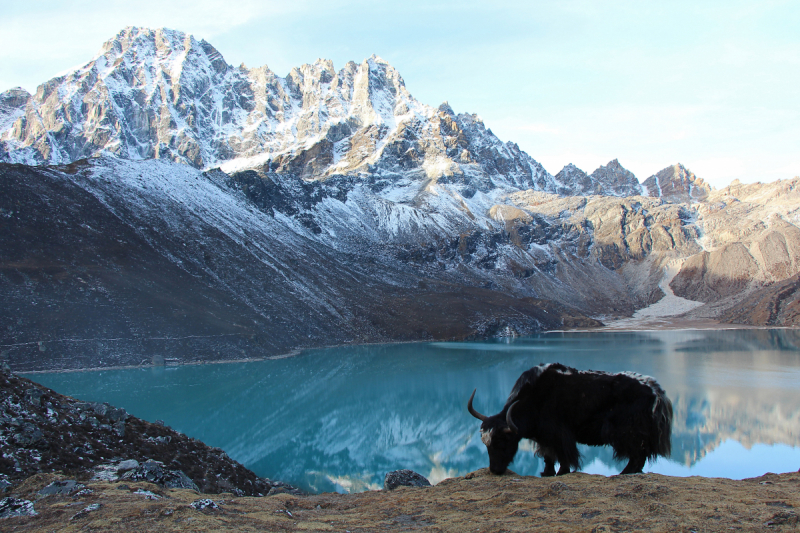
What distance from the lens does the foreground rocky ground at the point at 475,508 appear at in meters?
7.49

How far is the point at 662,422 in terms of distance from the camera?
34.6 feet

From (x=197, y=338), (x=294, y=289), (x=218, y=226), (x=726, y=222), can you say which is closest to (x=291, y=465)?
(x=197, y=338)

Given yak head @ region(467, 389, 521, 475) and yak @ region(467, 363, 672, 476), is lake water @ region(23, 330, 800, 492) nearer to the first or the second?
yak @ region(467, 363, 672, 476)

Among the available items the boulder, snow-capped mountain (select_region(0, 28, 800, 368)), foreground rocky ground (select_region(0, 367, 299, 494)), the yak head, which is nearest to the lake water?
the boulder

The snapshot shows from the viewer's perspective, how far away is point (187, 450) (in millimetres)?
16328

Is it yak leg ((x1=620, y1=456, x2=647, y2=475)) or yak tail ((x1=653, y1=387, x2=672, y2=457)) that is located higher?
yak tail ((x1=653, y1=387, x2=672, y2=457))

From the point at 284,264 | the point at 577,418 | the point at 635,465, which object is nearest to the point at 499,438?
the point at 577,418

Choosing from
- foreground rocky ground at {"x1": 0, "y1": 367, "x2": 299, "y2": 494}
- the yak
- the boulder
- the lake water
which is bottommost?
the lake water

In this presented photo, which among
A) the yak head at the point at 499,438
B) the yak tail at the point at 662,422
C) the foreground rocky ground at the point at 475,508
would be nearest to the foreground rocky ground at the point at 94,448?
the foreground rocky ground at the point at 475,508

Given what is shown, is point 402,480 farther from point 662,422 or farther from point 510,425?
point 662,422

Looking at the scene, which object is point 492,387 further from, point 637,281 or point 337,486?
point 637,281

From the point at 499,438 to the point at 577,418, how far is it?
190 cm

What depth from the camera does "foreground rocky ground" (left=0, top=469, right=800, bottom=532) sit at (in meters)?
7.49

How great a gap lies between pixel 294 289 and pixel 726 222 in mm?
188484
